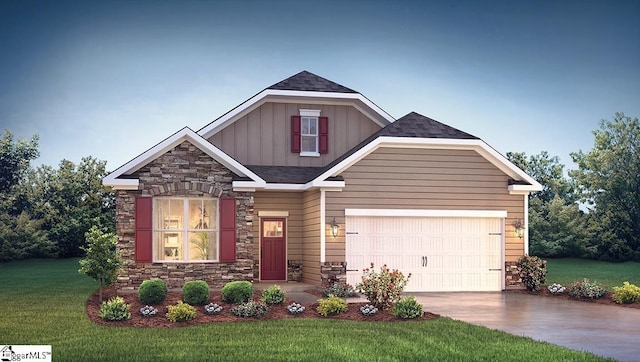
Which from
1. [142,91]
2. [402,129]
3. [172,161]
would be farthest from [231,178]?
[142,91]

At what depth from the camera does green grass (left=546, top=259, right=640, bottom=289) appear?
26.0m

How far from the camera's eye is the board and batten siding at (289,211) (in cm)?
2306

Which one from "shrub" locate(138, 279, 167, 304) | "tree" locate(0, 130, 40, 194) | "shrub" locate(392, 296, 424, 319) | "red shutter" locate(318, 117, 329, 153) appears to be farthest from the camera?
"tree" locate(0, 130, 40, 194)

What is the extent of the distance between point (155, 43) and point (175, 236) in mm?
14077

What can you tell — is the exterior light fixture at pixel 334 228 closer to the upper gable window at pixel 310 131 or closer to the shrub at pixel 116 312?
the upper gable window at pixel 310 131

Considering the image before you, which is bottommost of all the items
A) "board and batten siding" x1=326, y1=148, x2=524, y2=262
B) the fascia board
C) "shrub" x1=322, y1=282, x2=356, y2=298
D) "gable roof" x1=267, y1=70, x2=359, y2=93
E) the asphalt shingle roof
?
"shrub" x1=322, y1=282, x2=356, y2=298

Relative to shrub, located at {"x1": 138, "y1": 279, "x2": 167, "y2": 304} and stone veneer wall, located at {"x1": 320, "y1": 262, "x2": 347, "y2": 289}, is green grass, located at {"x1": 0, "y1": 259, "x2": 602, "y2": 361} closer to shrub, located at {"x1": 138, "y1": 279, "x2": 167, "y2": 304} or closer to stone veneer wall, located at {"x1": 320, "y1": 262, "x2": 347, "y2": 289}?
shrub, located at {"x1": 138, "y1": 279, "x2": 167, "y2": 304}

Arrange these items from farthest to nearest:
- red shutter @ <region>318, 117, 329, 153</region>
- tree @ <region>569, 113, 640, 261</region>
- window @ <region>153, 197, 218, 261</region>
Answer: tree @ <region>569, 113, 640, 261</region> < red shutter @ <region>318, 117, 329, 153</region> < window @ <region>153, 197, 218, 261</region>

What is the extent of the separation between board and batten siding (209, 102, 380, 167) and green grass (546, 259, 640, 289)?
8.26m

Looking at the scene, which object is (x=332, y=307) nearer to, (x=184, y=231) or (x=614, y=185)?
(x=184, y=231)

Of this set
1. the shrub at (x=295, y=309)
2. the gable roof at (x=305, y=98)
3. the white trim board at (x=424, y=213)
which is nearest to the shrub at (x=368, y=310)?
the shrub at (x=295, y=309)

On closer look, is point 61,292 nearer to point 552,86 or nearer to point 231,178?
point 231,178

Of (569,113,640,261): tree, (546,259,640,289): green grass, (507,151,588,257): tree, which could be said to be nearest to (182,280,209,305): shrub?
(546,259,640,289): green grass

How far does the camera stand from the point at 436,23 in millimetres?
30953
